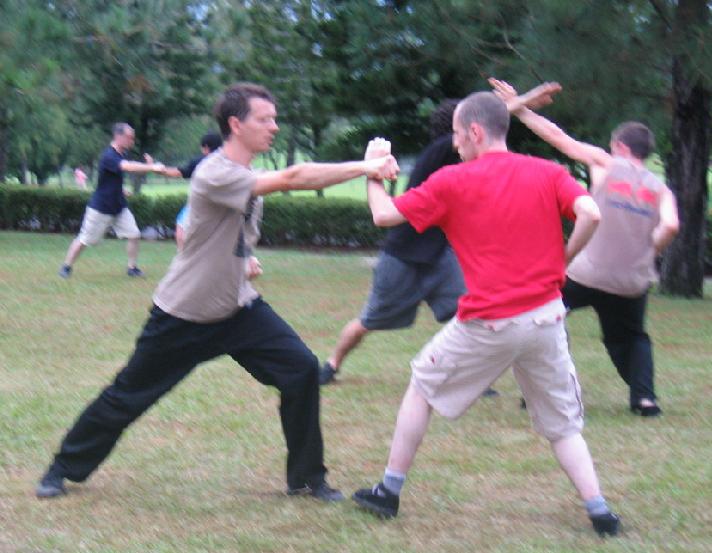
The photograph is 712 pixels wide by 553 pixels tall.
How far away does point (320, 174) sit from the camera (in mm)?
4930

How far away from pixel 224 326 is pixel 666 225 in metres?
2.53

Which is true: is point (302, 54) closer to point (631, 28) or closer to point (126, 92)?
point (631, 28)

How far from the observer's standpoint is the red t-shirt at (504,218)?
4.79m

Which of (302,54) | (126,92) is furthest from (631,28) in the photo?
(126,92)

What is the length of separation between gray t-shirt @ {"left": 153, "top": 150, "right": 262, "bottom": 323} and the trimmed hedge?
17457mm

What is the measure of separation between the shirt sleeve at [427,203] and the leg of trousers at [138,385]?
3.42 feet

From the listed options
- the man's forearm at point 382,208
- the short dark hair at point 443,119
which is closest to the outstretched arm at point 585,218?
the man's forearm at point 382,208

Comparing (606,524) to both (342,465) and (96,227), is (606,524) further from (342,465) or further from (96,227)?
(96,227)

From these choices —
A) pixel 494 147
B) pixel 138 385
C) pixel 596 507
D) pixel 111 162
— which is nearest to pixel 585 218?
pixel 494 147

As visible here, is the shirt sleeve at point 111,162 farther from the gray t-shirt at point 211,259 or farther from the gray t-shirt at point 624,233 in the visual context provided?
the gray t-shirt at point 211,259

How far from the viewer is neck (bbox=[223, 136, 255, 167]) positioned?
16.9ft

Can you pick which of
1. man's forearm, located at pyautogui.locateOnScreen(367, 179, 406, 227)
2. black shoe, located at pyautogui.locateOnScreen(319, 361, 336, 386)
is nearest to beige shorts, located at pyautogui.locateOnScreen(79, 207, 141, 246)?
black shoe, located at pyautogui.locateOnScreen(319, 361, 336, 386)

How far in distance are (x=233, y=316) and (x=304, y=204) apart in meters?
18.2

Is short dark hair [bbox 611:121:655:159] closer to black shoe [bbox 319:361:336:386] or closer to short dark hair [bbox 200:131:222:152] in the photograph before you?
black shoe [bbox 319:361:336:386]
